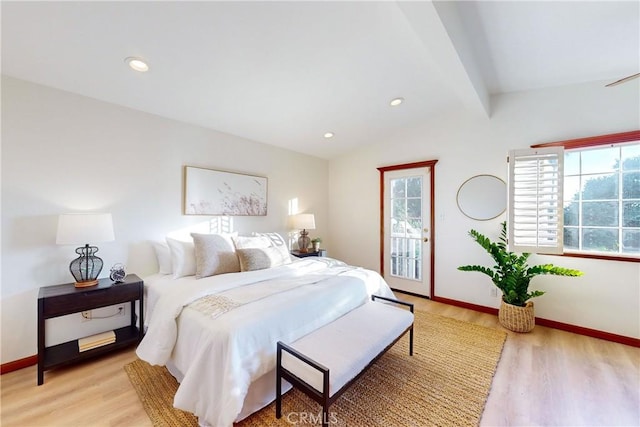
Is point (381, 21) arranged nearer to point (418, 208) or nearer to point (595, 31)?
point (595, 31)

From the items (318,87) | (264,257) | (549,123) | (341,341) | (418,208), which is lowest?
(341,341)

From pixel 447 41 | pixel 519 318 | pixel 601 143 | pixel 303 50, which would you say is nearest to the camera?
pixel 447 41

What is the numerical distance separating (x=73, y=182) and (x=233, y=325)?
207 cm

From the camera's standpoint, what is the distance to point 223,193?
3293 mm

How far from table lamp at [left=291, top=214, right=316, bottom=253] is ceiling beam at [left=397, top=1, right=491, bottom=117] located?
99.2 inches

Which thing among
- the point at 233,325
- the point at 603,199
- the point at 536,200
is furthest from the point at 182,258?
the point at 603,199

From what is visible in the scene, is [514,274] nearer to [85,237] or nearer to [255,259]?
[255,259]

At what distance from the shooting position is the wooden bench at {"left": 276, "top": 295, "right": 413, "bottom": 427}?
1.39m

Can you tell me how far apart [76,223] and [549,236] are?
14.0 ft

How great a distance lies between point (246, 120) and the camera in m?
3.13

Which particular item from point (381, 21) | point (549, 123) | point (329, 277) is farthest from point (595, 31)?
point (329, 277)

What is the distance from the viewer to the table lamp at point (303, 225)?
158 inches

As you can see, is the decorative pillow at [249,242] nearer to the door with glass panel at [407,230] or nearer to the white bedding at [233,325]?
the white bedding at [233,325]

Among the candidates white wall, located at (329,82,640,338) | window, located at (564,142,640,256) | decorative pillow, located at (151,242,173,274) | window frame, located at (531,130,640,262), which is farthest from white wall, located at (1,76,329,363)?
window, located at (564,142,640,256)
